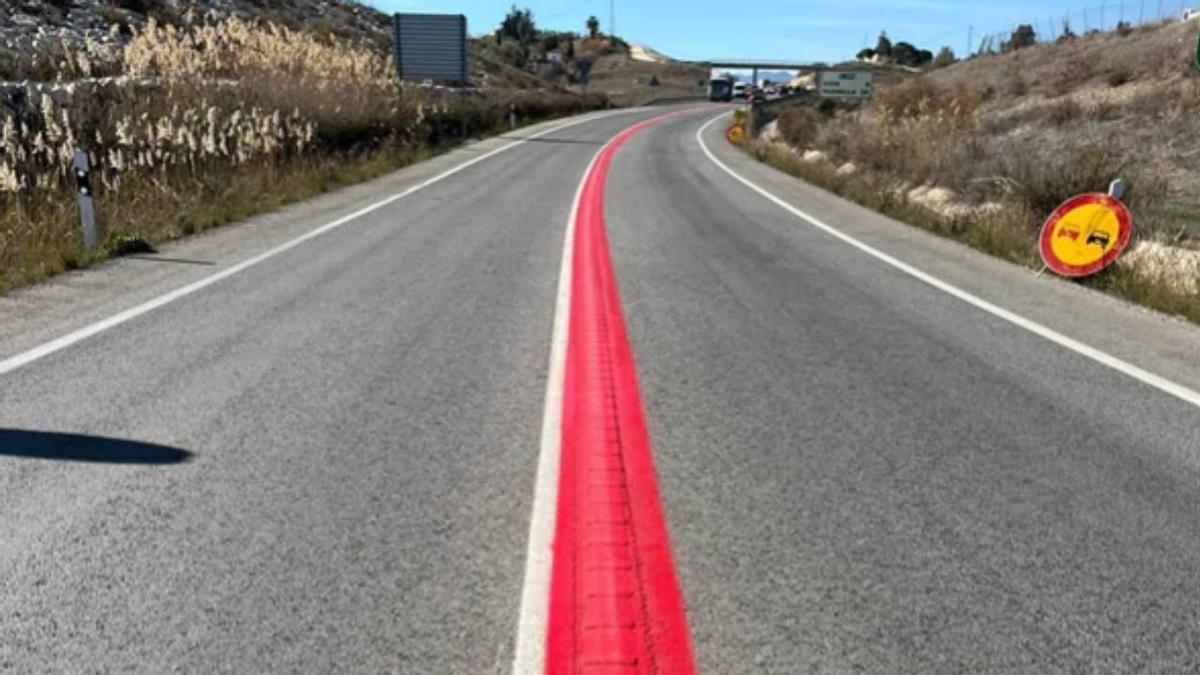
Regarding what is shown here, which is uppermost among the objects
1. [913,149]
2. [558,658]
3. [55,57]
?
[55,57]

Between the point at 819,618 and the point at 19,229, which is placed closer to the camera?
the point at 819,618

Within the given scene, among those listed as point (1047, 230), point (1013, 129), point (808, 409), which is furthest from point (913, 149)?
point (808, 409)

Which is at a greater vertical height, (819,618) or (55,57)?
(55,57)

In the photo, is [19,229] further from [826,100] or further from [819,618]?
[826,100]

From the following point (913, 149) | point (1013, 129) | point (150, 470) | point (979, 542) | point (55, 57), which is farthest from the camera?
point (1013, 129)

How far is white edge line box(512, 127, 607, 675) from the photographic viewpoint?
256 cm

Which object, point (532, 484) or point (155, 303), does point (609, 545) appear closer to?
point (532, 484)

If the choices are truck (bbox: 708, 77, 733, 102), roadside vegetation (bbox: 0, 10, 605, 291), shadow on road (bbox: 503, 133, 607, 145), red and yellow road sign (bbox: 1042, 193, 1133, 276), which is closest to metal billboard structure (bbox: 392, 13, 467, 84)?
shadow on road (bbox: 503, 133, 607, 145)

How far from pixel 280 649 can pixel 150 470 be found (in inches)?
63.7

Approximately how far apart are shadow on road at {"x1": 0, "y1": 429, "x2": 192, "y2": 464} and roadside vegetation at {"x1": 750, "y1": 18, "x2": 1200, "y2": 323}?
25.0 feet

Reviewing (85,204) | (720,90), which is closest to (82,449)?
(85,204)

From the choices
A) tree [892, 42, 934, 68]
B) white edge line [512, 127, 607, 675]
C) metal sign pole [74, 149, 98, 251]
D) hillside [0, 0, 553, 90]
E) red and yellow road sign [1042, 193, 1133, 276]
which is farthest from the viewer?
tree [892, 42, 934, 68]

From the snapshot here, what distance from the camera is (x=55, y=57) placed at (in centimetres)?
1891

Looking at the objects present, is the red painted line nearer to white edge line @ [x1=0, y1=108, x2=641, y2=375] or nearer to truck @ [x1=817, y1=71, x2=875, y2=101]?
white edge line @ [x1=0, y1=108, x2=641, y2=375]
